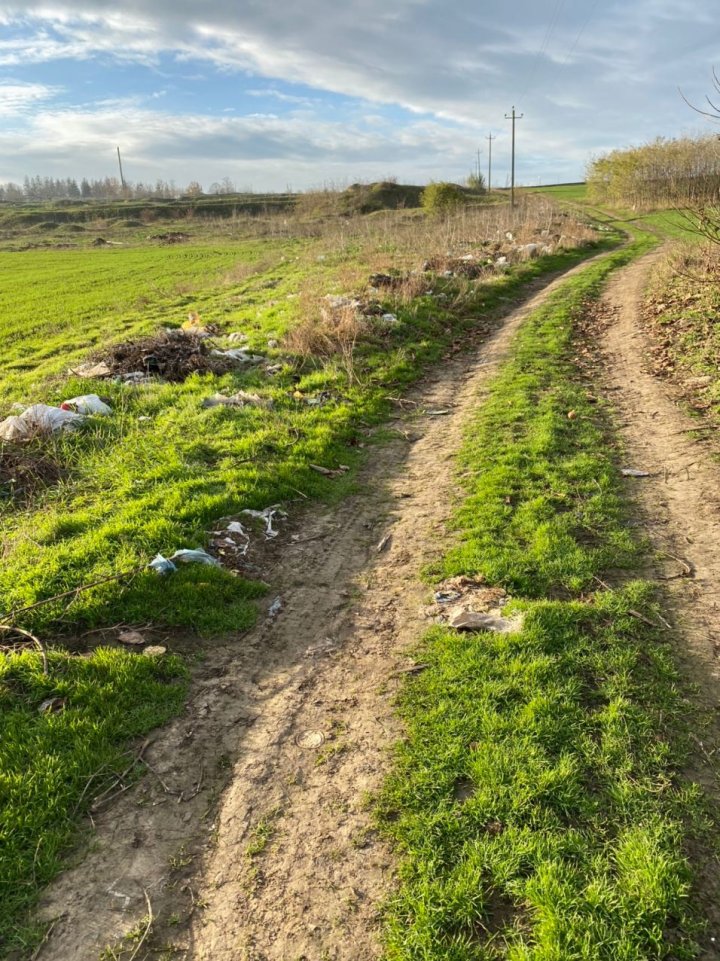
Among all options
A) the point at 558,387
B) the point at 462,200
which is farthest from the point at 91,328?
the point at 462,200

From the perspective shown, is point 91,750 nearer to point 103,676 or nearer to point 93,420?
point 103,676

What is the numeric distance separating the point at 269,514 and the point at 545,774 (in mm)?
3916

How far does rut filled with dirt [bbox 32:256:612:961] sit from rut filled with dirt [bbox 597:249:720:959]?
1.68 metres

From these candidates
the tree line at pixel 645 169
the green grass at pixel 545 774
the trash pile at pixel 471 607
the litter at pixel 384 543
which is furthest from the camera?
the tree line at pixel 645 169

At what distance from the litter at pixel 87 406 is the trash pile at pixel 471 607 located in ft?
20.7

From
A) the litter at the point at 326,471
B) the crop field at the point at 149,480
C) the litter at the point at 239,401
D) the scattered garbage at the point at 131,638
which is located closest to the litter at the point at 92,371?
the crop field at the point at 149,480

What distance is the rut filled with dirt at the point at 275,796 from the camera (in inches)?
103

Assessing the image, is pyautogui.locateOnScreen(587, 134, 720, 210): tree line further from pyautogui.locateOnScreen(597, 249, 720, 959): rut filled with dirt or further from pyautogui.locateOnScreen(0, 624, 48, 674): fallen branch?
pyautogui.locateOnScreen(0, 624, 48, 674): fallen branch

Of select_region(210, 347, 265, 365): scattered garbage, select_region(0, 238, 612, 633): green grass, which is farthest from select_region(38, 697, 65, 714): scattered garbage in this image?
select_region(210, 347, 265, 365): scattered garbage

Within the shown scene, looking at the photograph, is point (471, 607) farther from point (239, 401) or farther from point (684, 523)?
point (239, 401)

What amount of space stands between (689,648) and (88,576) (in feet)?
15.8

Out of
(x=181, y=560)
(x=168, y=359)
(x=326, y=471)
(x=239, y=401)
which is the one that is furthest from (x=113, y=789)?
(x=168, y=359)

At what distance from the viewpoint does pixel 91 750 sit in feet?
11.4

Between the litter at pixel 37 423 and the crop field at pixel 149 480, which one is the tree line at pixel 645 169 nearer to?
the crop field at pixel 149 480
